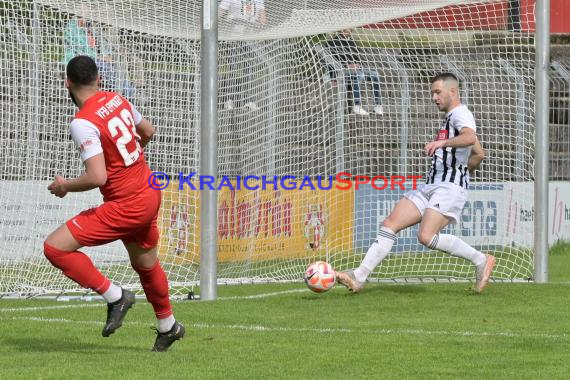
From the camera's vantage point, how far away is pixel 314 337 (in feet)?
25.5

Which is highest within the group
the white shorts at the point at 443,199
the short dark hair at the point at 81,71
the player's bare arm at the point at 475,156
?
the short dark hair at the point at 81,71

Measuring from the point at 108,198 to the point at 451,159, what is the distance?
4400 mm

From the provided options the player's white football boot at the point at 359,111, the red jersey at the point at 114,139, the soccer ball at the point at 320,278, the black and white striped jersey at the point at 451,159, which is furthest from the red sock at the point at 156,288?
the player's white football boot at the point at 359,111

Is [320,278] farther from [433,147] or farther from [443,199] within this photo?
[433,147]

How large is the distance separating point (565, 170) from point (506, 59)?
15.4 ft

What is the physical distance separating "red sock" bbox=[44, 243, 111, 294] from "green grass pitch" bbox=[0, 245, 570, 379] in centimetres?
40

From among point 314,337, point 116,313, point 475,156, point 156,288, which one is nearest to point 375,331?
point 314,337

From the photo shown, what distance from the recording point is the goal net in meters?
11.7

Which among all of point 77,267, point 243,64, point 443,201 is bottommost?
point 77,267

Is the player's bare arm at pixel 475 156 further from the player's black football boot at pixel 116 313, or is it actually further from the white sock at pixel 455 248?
the player's black football boot at pixel 116 313

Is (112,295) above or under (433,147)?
under

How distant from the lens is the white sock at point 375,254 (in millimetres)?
10484

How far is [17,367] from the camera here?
6.50m

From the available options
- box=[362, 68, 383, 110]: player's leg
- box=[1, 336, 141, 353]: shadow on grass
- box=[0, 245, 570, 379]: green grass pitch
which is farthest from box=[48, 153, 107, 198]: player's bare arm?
box=[362, 68, 383, 110]: player's leg
